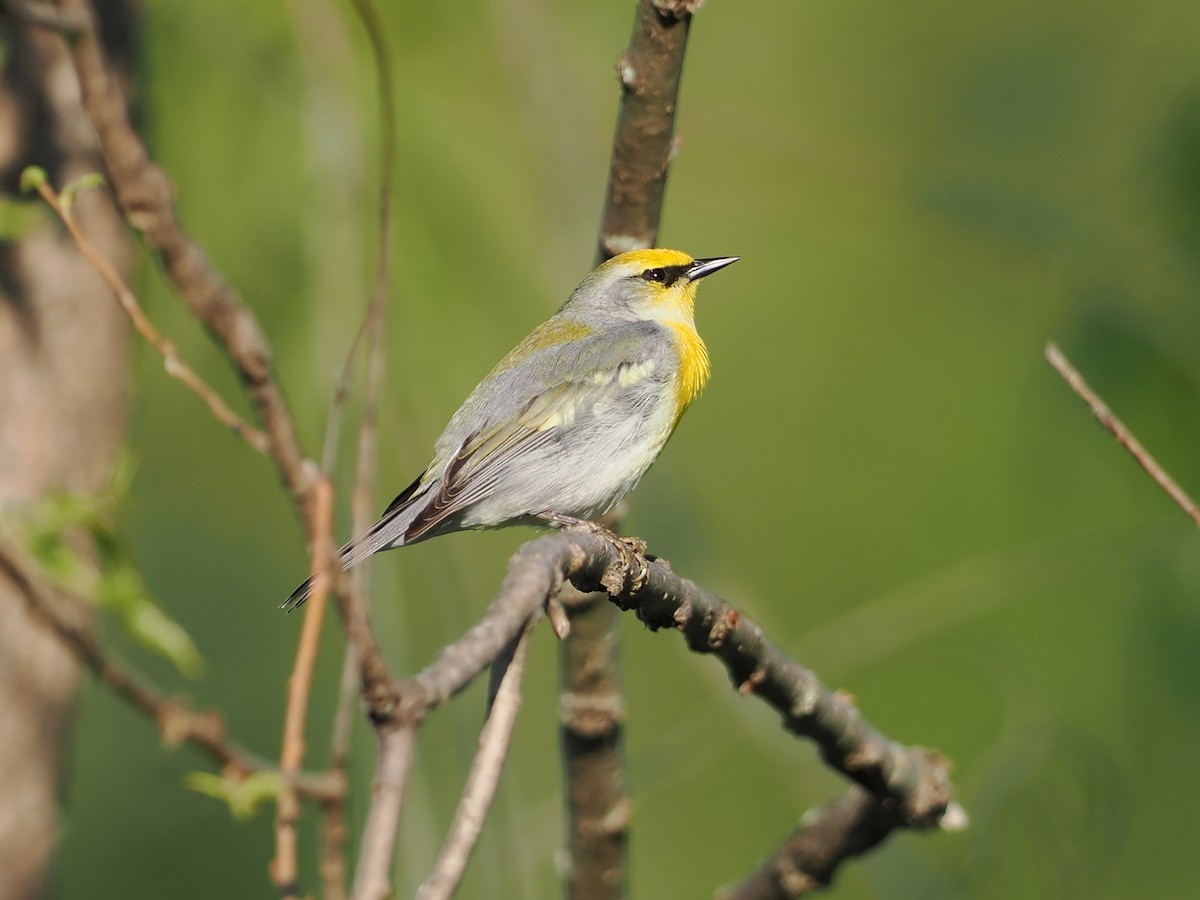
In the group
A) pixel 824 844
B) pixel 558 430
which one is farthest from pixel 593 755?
pixel 558 430

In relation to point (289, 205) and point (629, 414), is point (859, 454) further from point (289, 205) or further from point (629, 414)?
point (289, 205)

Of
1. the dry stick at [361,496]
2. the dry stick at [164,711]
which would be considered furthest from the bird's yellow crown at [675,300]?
the dry stick at [164,711]

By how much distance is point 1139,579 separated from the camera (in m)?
3.38

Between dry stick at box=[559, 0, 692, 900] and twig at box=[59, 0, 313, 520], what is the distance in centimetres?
73

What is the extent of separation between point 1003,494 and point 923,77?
234 cm

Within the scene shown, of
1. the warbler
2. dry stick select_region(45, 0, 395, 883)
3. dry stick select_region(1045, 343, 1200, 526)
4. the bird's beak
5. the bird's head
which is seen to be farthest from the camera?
the bird's beak

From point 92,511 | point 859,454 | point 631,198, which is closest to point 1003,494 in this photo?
point 859,454

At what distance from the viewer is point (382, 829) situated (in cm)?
90

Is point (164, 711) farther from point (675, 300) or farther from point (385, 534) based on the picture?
point (675, 300)

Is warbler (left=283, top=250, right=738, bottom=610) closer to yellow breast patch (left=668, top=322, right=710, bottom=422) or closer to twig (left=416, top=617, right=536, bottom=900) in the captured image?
yellow breast patch (left=668, top=322, right=710, bottom=422)

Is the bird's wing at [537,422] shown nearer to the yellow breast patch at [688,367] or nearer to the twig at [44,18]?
the yellow breast patch at [688,367]

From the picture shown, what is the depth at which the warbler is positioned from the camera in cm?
301

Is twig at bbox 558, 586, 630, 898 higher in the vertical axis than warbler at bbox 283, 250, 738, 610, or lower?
lower

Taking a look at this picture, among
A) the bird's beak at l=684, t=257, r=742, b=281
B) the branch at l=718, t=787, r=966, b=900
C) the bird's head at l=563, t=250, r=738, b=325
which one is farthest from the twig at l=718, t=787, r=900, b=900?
the bird's beak at l=684, t=257, r=742, b=281
